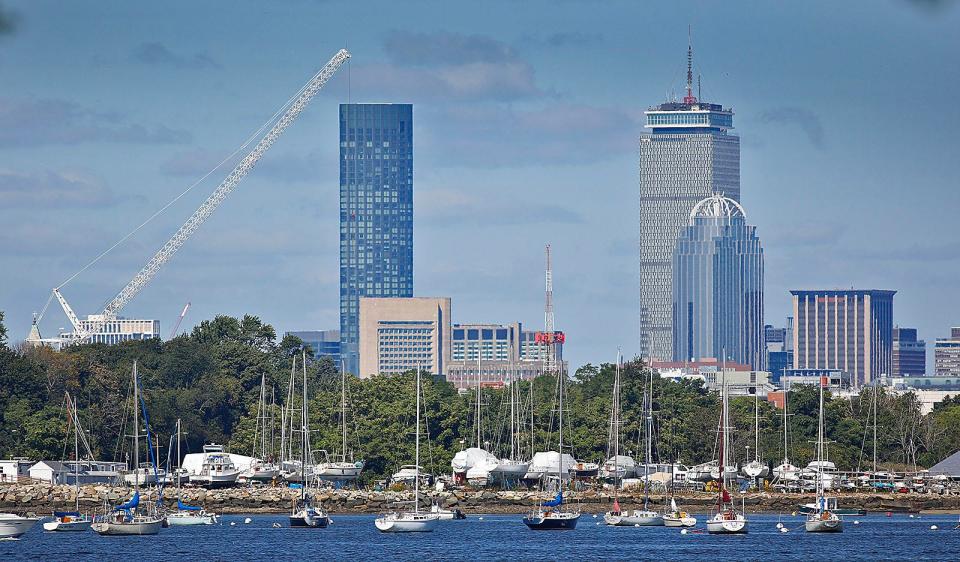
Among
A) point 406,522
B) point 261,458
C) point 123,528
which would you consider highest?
point 261,458

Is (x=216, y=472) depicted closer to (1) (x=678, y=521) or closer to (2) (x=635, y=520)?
(2) (x=635, y=520)

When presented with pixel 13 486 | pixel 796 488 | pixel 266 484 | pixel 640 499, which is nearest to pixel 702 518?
pixel 640 499

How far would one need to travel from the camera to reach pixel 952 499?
179125 millimetres

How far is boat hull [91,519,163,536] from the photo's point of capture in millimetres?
140375

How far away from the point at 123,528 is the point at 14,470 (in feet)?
134

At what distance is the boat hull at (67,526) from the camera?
145 metres

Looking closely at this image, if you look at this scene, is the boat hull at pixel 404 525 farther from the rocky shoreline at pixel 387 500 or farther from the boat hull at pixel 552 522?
the rocky shoreline at pixel 387 500

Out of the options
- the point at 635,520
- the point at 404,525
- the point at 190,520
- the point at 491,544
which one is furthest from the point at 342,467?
the point at 491,544

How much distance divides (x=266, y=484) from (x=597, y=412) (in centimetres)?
3158

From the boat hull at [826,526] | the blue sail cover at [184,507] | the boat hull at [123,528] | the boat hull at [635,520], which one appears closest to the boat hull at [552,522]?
the boat hull at [635,520]

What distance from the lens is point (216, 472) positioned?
18138 cm

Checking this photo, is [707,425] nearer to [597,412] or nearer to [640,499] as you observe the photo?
[597,412]

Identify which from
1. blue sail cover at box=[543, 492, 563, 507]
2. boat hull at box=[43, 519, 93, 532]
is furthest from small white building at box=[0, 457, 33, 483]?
Result: blue sail cover at box=[543, 492, 563, 507]

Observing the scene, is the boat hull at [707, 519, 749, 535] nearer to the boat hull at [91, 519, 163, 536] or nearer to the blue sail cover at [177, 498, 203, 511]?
the boat hull at [91, 519, 163, 536]
